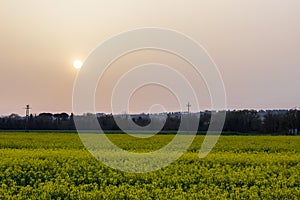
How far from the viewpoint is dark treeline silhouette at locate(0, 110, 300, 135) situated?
7075cm

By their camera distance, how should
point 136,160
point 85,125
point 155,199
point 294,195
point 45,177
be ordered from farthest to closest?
point 85,125 → point 136,160 → point 45,177 → point 294,195 → point 155,199

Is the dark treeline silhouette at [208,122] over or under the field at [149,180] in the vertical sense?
over

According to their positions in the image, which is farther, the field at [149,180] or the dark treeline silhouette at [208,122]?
the dark treeline silhouette at [208,122]

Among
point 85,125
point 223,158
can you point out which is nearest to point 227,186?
point 223,158

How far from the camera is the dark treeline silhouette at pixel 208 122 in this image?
70750 mm

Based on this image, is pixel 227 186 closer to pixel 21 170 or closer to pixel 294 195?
pixel 294 195

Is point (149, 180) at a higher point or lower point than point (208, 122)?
lower

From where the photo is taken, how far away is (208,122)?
71.8 m

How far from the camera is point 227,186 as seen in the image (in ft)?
45.0

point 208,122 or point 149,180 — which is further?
point 208,122

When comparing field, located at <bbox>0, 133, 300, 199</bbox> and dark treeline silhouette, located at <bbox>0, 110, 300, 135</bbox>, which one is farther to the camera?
dark treeline silhouette, located at <bbox>0, 110, 300, 135</bbox>

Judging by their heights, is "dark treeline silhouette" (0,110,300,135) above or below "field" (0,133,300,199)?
above

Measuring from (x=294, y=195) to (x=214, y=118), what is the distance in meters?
58.8

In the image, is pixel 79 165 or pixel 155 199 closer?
pixel 155 199
